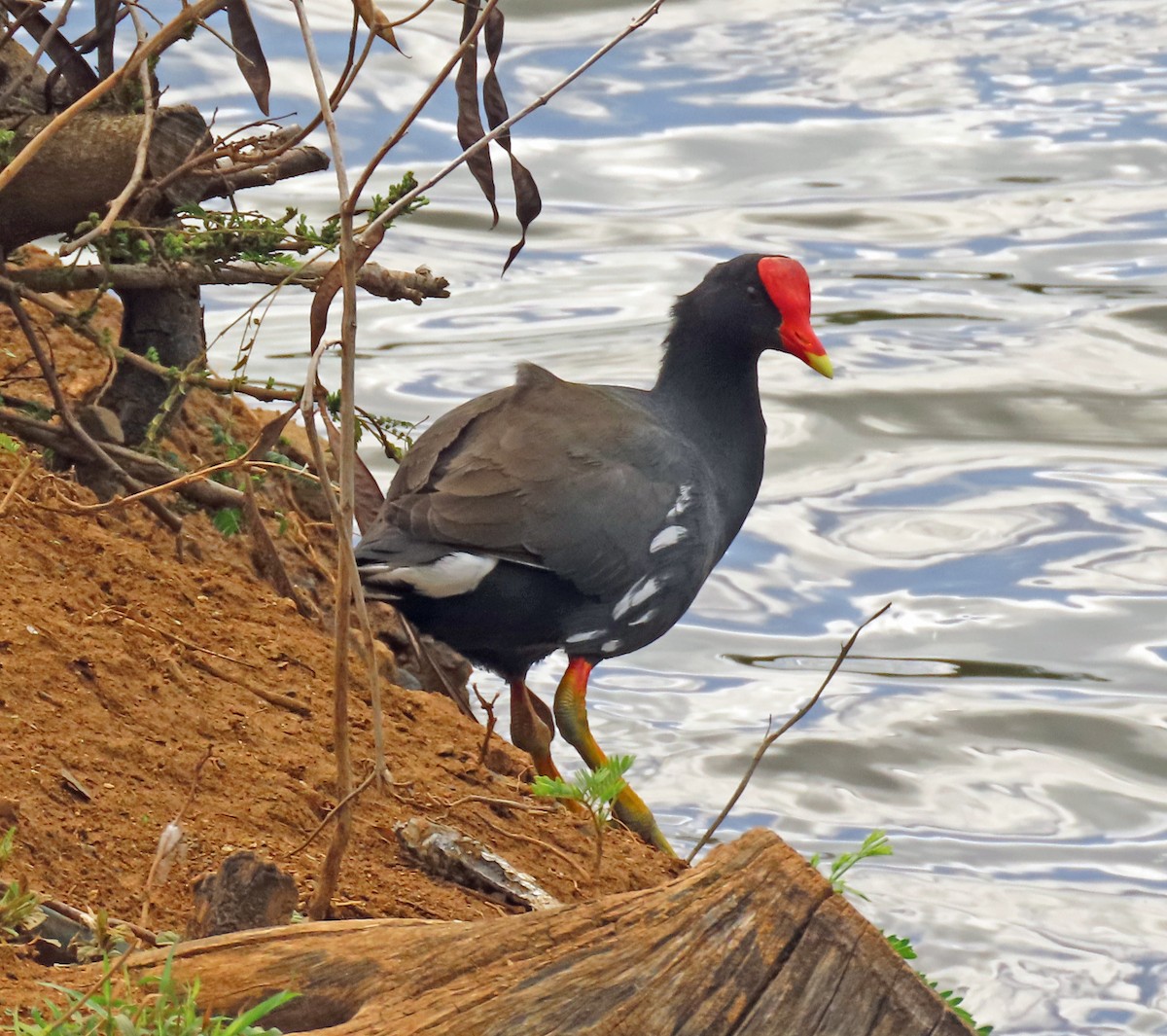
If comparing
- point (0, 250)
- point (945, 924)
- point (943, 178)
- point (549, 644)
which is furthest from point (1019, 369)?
point (0, 250)

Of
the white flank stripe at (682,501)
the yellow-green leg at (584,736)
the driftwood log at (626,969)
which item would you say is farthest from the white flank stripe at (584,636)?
the driftwood log at (626,969)

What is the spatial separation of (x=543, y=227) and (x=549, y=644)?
25.5ft


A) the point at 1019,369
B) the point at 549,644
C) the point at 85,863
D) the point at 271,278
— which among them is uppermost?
the point at 271,278

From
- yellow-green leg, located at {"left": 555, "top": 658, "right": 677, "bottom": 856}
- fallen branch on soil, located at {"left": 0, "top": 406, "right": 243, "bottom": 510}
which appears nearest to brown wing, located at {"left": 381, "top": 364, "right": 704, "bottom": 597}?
yellow-green leg, located at {"left": 555, "top": 658, "right": 677, "bottom": 856}

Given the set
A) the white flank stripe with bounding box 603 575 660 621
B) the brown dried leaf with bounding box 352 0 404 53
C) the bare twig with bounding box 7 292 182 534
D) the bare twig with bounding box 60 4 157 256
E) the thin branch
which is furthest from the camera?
the white flank stripe with bounding box 603 575 660 621

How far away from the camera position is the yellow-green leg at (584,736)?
15.0ft

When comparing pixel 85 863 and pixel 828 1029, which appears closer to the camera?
pixel 828 1029

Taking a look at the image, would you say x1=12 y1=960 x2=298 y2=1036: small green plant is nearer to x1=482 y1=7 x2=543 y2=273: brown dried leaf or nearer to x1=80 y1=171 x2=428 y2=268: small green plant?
x1=482 y1=7 x2=543 y2=273: brown dried leaf

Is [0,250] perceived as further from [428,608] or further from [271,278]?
[428,608]

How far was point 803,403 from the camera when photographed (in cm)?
981

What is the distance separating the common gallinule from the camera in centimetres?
428

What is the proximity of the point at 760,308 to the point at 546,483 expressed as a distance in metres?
1.11

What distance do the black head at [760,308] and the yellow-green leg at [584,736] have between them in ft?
3.71

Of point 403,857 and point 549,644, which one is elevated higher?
point 403,857
